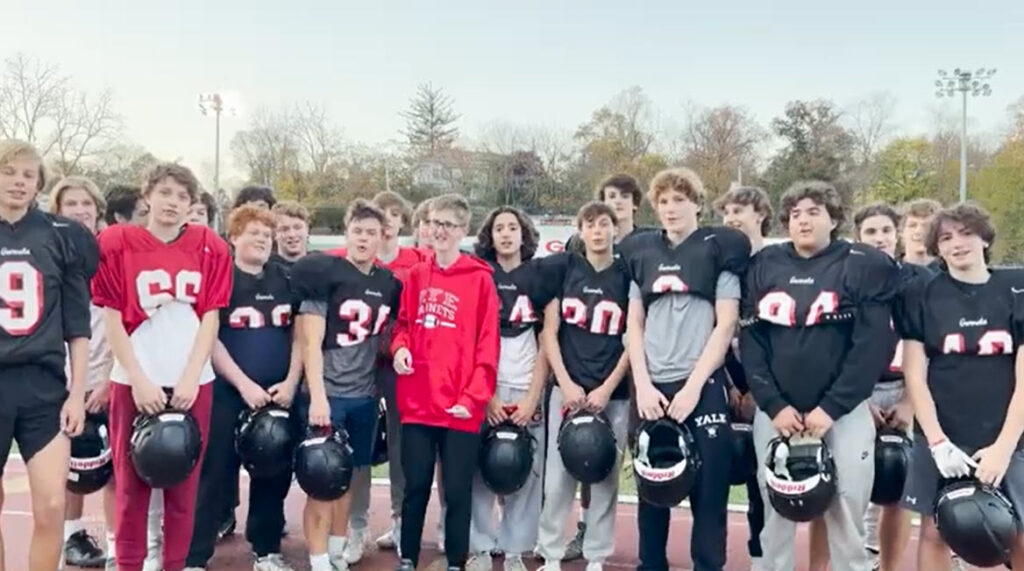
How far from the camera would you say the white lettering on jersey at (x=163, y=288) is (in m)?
4.29

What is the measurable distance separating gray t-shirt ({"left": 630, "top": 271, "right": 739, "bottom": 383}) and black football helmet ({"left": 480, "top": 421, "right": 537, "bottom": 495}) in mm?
822

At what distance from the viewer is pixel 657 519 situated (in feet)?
14.9

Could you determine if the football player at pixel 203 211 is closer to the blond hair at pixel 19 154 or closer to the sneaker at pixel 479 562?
the blond hair at pixel 19 154

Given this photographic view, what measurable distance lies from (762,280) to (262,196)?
11.1 ft

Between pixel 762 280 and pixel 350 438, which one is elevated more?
pixel 762 280

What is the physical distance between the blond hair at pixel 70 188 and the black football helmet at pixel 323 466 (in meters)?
2.12

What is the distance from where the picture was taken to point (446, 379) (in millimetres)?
4555

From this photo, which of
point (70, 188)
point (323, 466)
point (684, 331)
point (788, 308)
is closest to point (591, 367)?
point (684, 331)

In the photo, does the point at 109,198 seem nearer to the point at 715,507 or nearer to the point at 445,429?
the point at 445,429

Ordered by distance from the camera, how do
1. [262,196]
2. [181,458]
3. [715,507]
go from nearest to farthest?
[181,458] → [715,507] → [262,196]

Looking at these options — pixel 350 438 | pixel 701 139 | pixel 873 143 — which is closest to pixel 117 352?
pixel 350 438

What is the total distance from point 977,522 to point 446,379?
2.58m

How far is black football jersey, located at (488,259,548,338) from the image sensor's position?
4848mm

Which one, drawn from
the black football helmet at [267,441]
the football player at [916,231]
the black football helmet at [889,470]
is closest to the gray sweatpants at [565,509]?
the black football helmet at [889,470]
